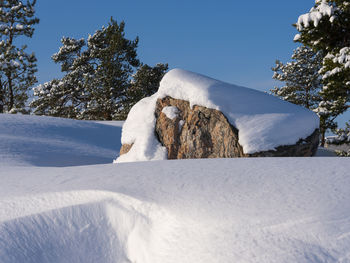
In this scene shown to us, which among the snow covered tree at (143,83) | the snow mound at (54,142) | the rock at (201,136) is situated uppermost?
the snow covered tree at (143,83)

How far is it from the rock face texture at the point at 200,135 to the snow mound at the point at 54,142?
290 cm

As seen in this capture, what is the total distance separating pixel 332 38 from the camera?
874 centimetres

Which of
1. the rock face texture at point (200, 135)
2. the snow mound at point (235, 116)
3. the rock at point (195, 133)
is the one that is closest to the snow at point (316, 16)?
the snow mound at point (235, 116)

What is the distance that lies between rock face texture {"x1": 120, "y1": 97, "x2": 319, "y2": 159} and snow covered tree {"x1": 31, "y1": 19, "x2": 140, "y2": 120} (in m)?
16.2

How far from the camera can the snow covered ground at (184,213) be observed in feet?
6.34

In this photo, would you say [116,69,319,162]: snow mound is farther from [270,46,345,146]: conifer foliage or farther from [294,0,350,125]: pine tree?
[270,46,345,146]: conifer foliage

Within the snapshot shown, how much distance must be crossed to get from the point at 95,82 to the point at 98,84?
0.77 ft

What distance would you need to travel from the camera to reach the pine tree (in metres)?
7.83

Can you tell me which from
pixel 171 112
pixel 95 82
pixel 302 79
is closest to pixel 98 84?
pixel 95 82

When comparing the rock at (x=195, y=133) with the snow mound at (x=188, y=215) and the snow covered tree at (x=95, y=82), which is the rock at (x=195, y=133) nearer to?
the snow mound at (x=188, y=215)

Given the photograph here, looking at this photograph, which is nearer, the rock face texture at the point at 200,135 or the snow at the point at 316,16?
the rock face texture at the point at 200,135

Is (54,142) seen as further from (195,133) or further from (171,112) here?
(195,133)

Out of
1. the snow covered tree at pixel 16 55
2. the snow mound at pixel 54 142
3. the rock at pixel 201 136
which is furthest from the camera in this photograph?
the snow covered tree at pixel 16 55

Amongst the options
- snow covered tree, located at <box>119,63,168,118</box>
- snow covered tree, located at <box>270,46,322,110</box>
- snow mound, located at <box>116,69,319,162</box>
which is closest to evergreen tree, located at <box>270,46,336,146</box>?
snow covered tree, located at <box>270,46,322,110</box>
